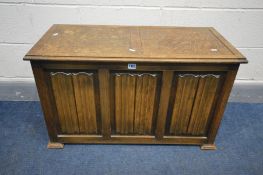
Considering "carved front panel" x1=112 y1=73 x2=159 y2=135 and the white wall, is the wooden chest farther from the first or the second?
the white wall

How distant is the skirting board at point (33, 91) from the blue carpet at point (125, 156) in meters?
0.29

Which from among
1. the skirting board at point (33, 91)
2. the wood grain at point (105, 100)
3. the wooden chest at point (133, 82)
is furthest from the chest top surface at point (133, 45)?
the skirting board at point (33, 91)

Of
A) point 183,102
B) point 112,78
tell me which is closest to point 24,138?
point 112,78

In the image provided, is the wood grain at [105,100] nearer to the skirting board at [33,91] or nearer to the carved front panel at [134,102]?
the carved front panel at [134,102]

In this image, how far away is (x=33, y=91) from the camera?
1.89 meters

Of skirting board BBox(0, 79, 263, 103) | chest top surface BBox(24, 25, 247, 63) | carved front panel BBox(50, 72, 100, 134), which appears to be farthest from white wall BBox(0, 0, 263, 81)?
carved front panel BBox(50, 72, 100, 134)

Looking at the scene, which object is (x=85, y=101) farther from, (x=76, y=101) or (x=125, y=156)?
(x=125, y=156)

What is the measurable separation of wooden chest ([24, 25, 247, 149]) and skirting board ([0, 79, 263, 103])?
642mm

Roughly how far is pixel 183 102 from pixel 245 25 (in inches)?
33.8

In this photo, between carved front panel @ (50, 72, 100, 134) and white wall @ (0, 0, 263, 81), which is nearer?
carved front panel @ (50, 72, 100, 134)

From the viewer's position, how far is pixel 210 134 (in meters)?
1.42

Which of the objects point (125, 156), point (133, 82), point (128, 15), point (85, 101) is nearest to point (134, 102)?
point (133, 82)

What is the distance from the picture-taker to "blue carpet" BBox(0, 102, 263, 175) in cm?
Answer: 136

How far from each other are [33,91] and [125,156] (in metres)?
1.01
